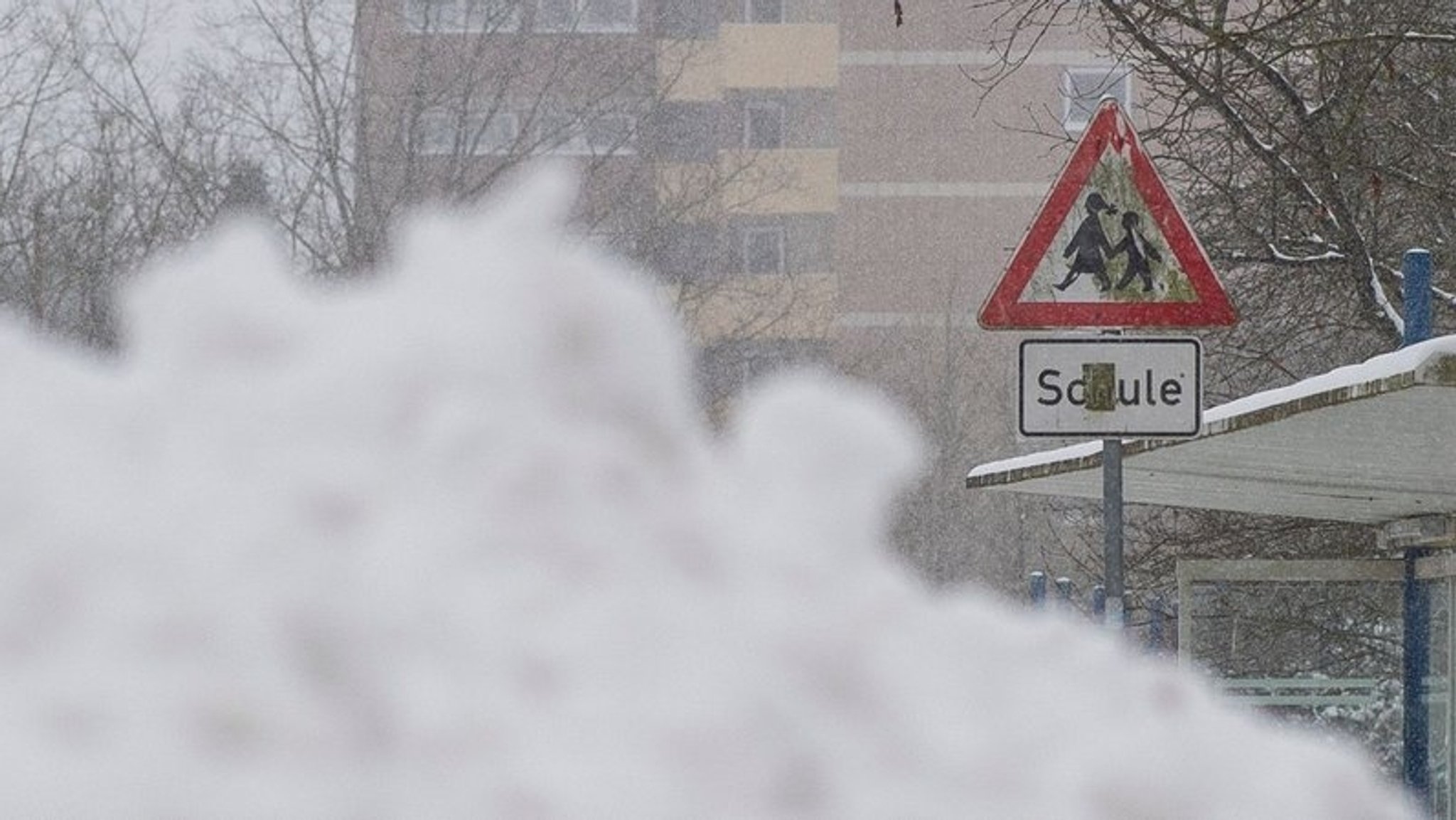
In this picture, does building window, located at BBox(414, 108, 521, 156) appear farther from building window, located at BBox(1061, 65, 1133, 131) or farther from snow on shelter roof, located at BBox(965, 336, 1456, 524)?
snow on shelter roof, located at BBox(965, 336, 1456, 524)

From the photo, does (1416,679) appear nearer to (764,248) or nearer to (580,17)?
(580,17)

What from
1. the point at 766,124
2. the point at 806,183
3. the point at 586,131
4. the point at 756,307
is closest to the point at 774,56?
the point at 766,124

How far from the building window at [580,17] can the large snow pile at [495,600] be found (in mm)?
34772

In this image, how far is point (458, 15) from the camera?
122ft

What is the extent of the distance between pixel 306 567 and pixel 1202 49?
923cm

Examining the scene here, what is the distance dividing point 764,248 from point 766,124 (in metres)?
2.98

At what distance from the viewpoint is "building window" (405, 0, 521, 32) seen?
35.5 meters

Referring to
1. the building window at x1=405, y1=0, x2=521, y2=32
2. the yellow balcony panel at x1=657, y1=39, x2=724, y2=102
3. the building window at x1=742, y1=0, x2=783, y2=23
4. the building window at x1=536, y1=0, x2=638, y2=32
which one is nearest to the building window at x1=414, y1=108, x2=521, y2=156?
the building window at x1=405, y1=0, x2=521, y2=32

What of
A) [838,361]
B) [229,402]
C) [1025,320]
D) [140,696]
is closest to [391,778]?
[140,696]

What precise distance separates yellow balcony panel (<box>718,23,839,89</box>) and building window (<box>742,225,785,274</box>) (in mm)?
2629

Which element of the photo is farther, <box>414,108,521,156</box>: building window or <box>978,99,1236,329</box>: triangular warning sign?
<box>414,108,521,156</box>: building window

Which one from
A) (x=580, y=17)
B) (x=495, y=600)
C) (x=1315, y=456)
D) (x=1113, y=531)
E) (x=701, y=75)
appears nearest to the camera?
(x=495, y=600)

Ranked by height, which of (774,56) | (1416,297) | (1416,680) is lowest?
(1416,680)

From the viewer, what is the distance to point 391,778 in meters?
1.99
